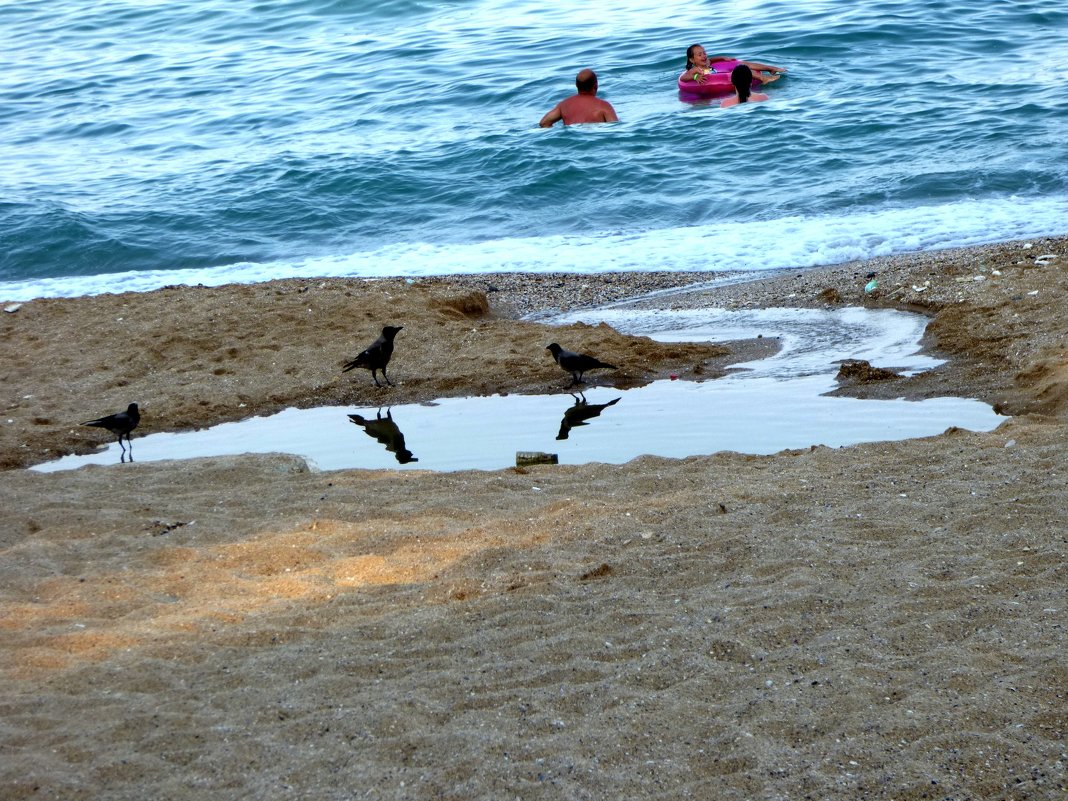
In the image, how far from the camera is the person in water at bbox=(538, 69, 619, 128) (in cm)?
1803

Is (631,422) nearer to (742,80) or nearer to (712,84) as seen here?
(742,80)

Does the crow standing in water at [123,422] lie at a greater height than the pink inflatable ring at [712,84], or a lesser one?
lesser

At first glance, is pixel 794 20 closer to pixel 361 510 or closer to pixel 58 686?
pixel 361 510

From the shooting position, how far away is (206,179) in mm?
17875

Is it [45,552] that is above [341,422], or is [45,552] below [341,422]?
above

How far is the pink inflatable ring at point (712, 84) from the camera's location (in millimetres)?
18547

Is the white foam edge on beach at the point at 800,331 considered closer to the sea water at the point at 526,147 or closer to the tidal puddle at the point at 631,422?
the tidal puddle at the point at 631,422

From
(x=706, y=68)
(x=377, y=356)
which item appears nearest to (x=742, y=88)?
(x=706, y=68)

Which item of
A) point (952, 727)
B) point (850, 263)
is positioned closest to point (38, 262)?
point (850, 263)

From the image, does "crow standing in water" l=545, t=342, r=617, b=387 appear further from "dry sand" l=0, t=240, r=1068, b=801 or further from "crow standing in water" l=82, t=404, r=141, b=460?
"crow standing in water" l=82, t=404, r=141, b=460

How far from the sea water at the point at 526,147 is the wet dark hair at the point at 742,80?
1.81 feet

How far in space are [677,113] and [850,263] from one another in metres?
7.58

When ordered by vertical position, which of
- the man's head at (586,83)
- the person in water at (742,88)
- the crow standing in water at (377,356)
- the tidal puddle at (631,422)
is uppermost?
the man's head at (586,83)

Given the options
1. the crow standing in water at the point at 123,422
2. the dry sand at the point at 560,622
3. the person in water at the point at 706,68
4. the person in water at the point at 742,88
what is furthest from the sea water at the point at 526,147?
the dry sand at the point at 560,622
